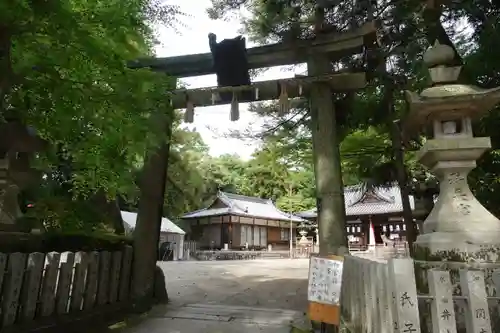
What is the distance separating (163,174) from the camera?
7.22 meters

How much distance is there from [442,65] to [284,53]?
3.13 metres

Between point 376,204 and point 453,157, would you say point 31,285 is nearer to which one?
point 453,157

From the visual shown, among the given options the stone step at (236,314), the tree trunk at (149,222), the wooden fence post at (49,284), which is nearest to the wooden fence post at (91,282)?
the wooden fence post at (49,284)

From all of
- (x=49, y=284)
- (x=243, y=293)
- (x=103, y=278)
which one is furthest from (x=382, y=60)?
(x=49, y=284)

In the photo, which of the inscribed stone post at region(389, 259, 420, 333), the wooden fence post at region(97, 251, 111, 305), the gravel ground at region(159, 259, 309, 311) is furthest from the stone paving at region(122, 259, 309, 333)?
the inscribed stone post at region(389, 259, 420, 333)

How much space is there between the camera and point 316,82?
6324 mm

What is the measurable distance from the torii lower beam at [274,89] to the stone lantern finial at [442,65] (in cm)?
193

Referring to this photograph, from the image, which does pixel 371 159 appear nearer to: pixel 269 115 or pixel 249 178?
pixel 269 115

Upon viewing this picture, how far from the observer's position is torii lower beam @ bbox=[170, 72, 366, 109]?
6262mm

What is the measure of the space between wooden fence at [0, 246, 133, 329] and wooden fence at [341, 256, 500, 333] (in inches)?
145

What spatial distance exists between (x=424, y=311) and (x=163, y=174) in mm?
5377

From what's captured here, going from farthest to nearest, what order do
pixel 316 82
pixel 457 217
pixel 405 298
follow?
pixel 316 82 < pixel 457 217 < pixel 405 298

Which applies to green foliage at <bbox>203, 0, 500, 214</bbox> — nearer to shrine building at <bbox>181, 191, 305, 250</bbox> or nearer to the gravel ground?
the gravel ground

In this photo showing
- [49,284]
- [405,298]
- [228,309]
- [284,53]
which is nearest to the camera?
[405,298]
